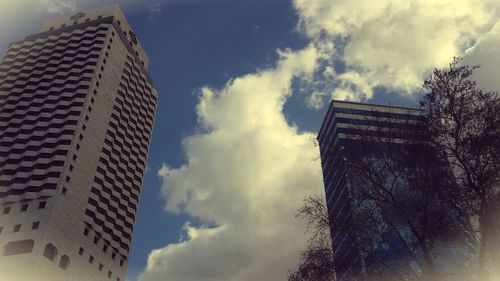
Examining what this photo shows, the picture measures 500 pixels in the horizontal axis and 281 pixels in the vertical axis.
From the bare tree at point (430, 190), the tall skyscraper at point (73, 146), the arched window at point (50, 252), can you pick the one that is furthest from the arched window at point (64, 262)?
the bare tree at point (430, 190)

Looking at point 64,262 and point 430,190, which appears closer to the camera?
A: point 430,190

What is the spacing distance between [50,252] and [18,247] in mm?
5350

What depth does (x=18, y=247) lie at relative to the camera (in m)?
72.9

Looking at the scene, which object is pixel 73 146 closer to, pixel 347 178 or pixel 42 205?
pixel 42 205

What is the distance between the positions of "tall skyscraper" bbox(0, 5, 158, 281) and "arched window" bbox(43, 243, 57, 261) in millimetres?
175

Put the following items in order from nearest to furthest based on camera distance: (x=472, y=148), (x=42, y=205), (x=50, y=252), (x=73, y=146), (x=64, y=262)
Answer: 1. (x=472, y=148)
2. (x=50, y=252)
3. (x=64, y=262)
4. (x=42, y=205)
5. (x=73, y=146)

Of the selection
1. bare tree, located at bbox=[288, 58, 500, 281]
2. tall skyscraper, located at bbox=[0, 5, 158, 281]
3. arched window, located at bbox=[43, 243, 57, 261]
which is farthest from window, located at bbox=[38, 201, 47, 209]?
bare tree, located at bbox=[288, 58, 500, 281]

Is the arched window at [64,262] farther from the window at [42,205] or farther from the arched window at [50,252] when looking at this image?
the window at [42,205]

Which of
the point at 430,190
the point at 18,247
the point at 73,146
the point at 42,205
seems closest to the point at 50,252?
the point at 18,247

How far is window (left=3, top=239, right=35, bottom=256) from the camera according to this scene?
236ft

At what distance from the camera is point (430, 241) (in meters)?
19.5

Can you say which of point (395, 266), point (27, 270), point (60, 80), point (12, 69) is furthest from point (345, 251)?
point (12, 69)

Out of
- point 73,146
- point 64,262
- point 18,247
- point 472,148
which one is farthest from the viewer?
point 73,146

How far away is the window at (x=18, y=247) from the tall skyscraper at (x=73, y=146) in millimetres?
200
